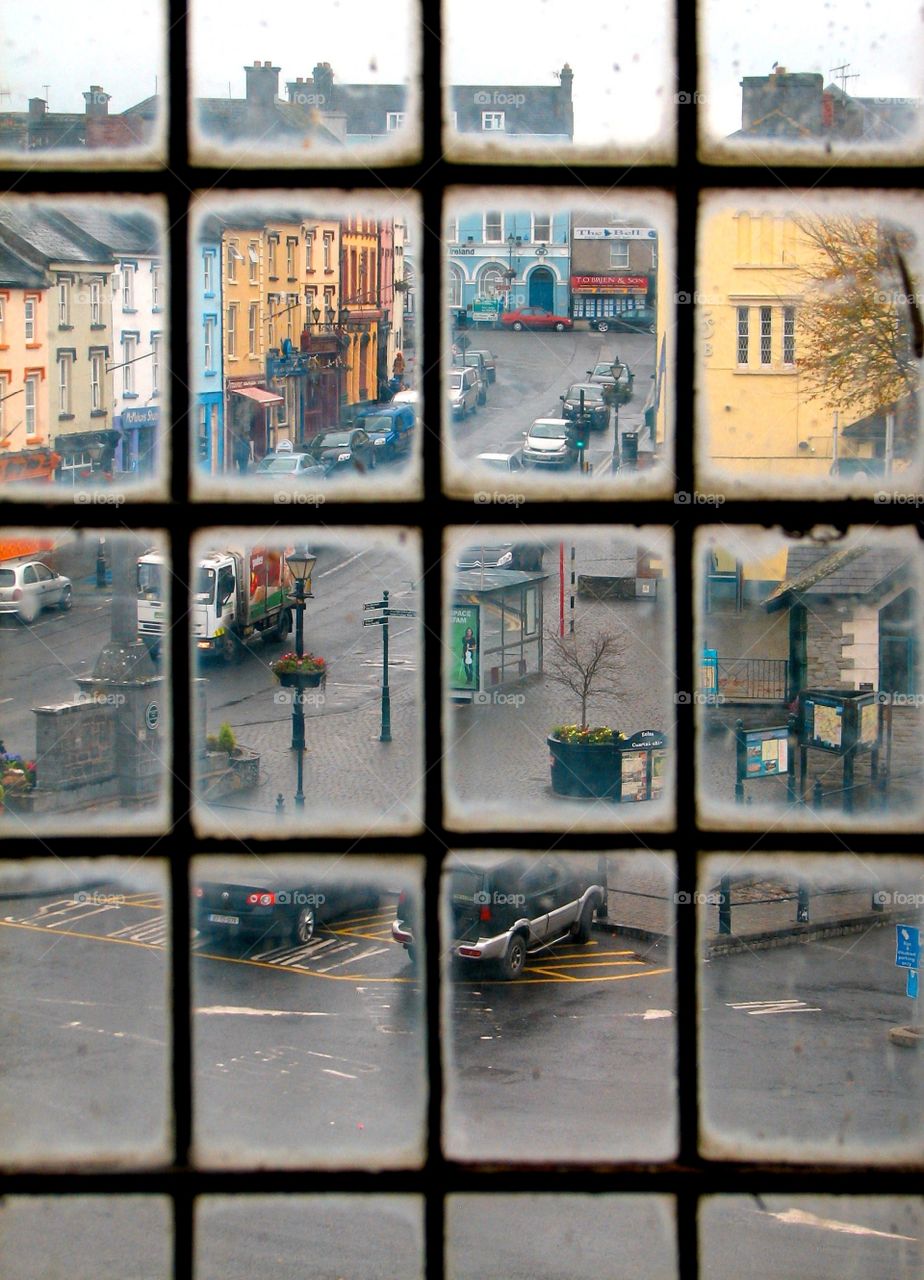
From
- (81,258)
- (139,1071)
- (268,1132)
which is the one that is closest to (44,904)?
(139,1071)

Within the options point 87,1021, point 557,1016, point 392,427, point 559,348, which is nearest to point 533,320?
point 559,348

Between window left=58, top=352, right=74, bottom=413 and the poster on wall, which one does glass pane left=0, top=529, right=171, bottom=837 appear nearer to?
window left=58, top=352, right=74, bottom=413

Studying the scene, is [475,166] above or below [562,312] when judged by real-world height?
above

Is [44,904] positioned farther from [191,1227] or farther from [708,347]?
[708,347]

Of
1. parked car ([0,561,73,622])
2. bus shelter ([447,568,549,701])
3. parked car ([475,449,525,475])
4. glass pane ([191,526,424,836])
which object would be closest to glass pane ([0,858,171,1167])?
glass pane ([191,526,424,836])

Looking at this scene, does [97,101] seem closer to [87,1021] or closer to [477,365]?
[477,365]

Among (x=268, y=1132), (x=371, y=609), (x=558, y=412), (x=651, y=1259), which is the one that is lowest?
(x=651, y=1259)

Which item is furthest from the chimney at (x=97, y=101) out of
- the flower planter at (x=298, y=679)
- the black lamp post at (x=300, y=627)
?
the flower planter at (x=298, y=679)
